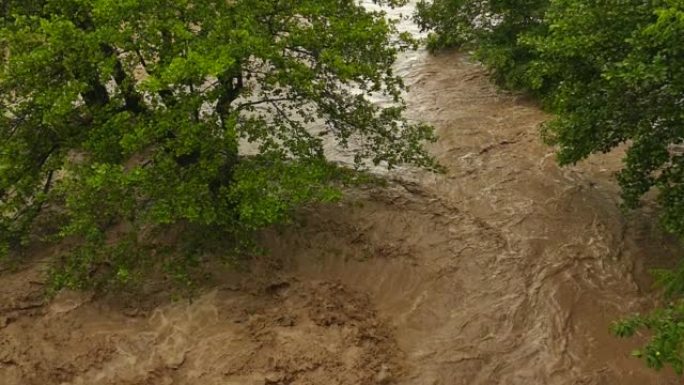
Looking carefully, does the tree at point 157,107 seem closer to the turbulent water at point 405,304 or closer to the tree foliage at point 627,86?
the turbulent water at point 405,304

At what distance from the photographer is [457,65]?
69.1 feet

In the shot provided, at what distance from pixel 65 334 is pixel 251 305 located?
317 cm

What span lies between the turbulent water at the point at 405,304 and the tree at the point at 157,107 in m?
1.06

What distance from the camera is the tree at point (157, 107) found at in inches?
387

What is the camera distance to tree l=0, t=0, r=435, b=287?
9828 millimetres

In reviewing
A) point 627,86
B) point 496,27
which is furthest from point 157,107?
point 496,27

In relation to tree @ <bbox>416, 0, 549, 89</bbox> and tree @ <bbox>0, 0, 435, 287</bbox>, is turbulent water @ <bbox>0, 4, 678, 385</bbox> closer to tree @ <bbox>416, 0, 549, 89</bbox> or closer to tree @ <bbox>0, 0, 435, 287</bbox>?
tree @ <bbox>0, 0, 435, 287</bbox>

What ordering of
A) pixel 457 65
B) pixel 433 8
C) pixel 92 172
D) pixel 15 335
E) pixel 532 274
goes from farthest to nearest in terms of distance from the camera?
pixel 457 65
pixel 433 8
pixel 532 274
pixel 15 335
pixel 92 172

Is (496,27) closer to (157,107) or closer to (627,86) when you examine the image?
(627,86)

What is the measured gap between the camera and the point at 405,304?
12.0 metres

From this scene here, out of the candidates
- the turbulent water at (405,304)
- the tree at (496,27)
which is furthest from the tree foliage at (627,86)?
the tree at (496,27)

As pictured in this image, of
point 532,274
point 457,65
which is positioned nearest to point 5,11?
point 532,274

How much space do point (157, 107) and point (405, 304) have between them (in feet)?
17.9

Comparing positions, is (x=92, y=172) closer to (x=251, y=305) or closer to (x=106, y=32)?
(x=106, y=32)
